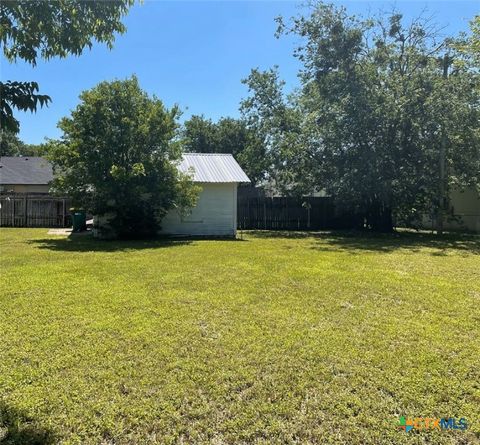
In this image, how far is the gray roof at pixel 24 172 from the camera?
25.5 m

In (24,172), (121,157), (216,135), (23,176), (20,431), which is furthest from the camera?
(216,135)

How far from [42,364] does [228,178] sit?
12997 millimetres

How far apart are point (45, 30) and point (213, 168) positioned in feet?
46.9

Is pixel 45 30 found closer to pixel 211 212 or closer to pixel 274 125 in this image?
pixel 211 212

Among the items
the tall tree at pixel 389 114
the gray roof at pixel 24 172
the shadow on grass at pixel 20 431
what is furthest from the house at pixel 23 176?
the shadow on grass at pixel 20 431

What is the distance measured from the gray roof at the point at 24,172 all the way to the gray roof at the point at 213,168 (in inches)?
484

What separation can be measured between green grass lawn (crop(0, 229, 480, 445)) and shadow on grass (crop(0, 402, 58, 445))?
0.04 ft

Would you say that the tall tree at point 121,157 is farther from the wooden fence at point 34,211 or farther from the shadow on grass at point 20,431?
the shadow on grass at point 20,431

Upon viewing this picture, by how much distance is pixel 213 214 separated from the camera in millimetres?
16344

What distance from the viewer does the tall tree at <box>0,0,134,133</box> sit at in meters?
Answer: 2.68

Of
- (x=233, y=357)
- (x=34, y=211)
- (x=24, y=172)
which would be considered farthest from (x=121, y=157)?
(x=24, y=172)

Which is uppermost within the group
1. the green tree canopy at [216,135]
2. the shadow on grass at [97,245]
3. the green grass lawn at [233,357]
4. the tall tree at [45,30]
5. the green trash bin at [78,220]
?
the green tree canopy at [216,135]

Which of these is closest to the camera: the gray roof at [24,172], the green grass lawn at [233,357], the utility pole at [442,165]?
the green grass lawn at [233,357]

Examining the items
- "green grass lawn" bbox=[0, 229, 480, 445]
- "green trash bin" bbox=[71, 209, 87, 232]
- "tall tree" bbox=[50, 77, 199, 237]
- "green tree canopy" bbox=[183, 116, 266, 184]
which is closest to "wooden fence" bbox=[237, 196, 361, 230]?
"tall tree" bbox=[50, 77, 199, 237]
